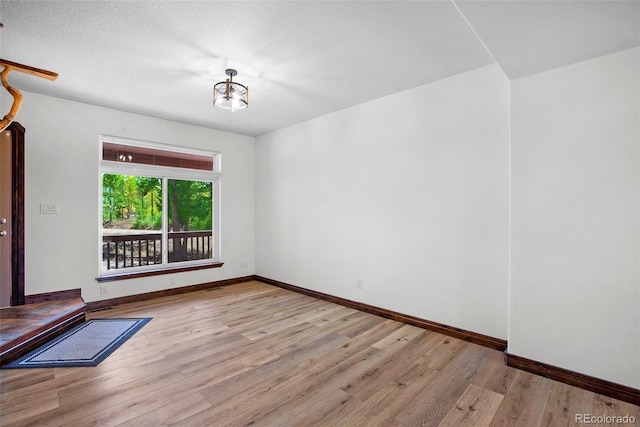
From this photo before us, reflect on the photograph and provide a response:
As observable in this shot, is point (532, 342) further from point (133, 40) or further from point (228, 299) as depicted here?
point (133, 40)

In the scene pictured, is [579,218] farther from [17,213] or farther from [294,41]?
[17,213]

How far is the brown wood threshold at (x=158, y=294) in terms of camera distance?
3.98m

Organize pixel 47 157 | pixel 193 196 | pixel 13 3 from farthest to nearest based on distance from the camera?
pixel 193 196 < pixel 47 157 < pixel 13 3

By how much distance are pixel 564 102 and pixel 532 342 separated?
1.94 meters

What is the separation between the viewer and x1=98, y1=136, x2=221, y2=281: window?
4285 millimetres

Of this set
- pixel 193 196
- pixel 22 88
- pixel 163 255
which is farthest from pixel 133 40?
pixel 163 255

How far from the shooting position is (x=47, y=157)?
365 cm

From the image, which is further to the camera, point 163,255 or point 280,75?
point 163,255

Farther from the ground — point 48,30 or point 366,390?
point 48,30

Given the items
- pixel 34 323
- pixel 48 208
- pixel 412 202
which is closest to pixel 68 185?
pixel 48 208

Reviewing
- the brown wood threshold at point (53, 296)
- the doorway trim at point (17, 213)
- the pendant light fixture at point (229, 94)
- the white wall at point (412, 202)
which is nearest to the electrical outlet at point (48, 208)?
the doorway trim at point (17, 213)

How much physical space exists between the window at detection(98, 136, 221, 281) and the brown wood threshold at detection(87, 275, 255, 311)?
12.8 inches

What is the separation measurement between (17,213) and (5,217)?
0.11 m

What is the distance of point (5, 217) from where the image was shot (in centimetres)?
338
